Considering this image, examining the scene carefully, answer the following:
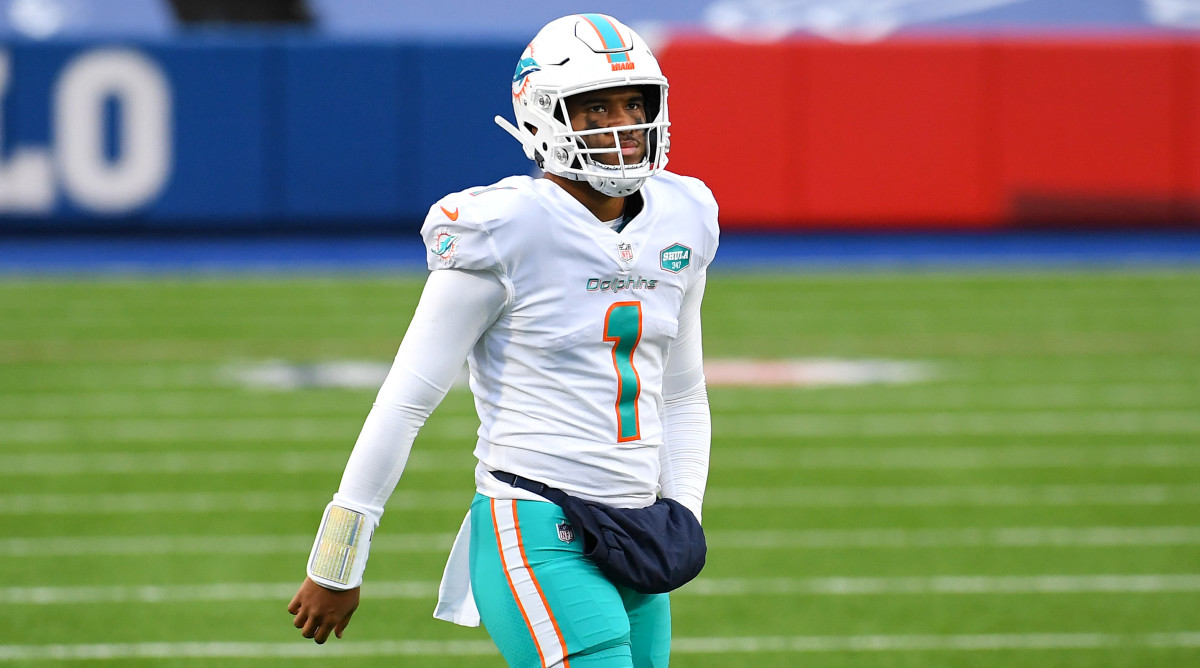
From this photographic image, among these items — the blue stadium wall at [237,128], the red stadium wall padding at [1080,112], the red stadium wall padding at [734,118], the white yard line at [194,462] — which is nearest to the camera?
the white yard line at [194,462]

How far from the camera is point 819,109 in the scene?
15867mm

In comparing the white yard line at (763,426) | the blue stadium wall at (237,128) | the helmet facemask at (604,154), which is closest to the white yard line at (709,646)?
the helmet facemask at (604,154)

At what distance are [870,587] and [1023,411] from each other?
3.17 meters

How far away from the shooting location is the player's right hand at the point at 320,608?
8.76ft

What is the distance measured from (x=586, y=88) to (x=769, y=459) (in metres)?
5.03

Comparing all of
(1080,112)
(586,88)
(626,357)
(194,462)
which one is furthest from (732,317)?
(586,88)

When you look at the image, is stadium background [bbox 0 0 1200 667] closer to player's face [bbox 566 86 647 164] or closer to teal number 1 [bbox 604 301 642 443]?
teal number 1 [bbox 604 301 642 443]

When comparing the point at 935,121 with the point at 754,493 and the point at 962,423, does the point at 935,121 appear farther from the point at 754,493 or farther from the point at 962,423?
the point at 754,493

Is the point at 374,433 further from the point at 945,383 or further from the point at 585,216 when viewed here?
the point at 945,383

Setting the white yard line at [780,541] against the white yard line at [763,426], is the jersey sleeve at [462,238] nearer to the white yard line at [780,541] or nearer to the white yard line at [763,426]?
the white yard line at [780,541]

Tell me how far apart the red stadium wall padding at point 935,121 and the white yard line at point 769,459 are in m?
8.25

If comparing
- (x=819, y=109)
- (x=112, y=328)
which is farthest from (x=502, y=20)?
(x=112, y=328)

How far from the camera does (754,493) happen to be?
6.98 m

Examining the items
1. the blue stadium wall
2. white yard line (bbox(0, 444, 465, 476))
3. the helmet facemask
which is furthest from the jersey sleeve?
the blue stadium wall
